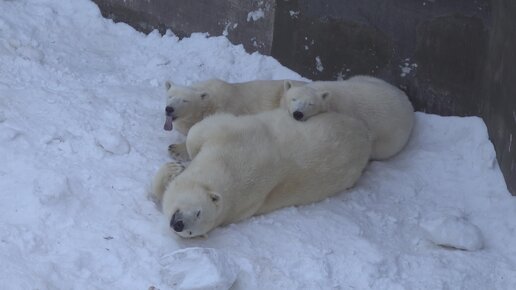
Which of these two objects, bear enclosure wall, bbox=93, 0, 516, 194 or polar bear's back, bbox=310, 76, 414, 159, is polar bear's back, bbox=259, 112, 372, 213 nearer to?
polar bear's back, bbox=310, 76, 414, 159

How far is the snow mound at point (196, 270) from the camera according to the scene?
15.3 ft

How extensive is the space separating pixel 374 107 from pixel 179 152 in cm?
151

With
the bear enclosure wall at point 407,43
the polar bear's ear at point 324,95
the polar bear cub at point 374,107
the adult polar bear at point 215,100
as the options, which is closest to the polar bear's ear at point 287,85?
the polar bear cub at point 374,107

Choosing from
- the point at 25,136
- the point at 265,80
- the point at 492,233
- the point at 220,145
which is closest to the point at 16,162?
the point at 25,136

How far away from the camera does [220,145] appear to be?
5.56 m

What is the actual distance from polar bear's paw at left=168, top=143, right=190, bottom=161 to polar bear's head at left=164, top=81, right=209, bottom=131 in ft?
0.97

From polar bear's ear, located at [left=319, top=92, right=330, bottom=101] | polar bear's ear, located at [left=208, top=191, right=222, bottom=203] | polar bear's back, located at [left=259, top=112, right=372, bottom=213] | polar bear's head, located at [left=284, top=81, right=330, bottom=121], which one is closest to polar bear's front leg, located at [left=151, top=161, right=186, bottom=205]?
polar bear's ear, located at [left=208, top=191, right=222, bottom=203]

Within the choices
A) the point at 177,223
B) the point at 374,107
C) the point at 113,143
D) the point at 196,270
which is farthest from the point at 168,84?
the point at 196,270

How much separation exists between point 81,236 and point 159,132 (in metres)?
1.64

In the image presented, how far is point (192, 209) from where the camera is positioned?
5082 millimetres

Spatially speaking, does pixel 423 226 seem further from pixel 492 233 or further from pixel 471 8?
pixel 471 8

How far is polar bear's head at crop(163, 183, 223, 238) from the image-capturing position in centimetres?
503

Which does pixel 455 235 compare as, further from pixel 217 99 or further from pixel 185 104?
pixel 185 104

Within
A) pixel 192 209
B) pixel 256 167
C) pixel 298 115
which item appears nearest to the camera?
pixel 192 209
